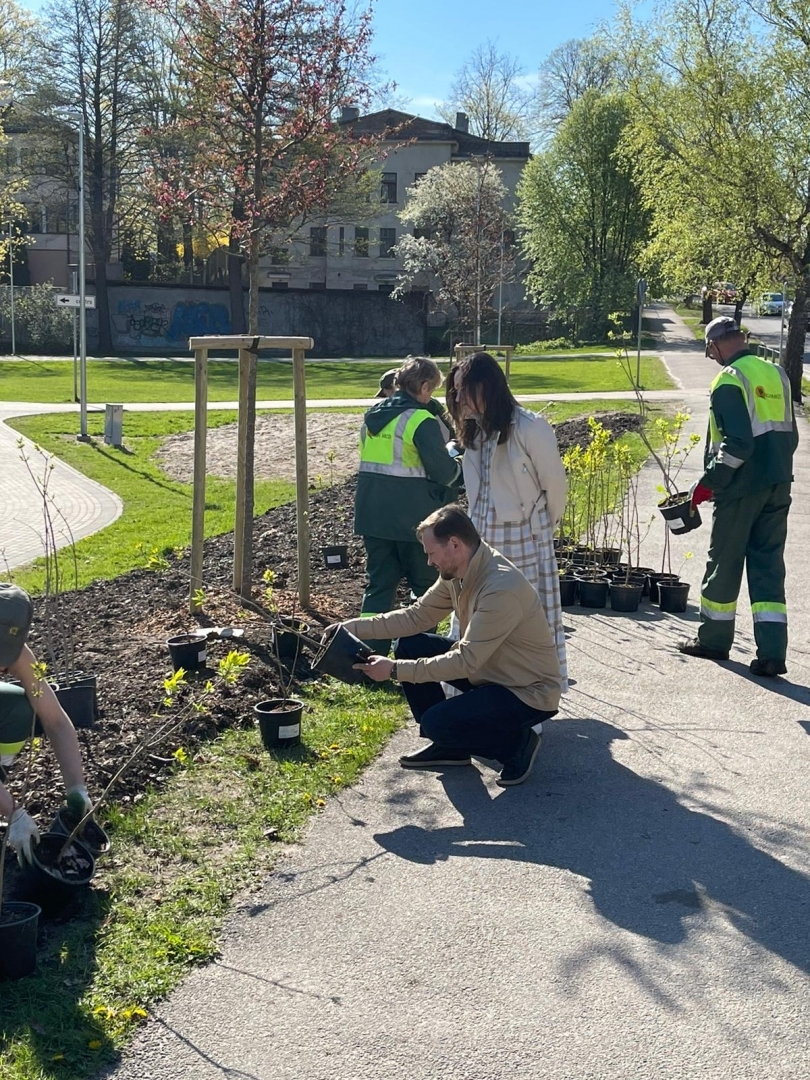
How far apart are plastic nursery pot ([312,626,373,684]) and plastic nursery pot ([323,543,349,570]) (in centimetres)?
475

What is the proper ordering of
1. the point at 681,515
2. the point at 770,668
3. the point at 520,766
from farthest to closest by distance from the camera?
the point at 681,515
the point at 770,668
the point at 520,766

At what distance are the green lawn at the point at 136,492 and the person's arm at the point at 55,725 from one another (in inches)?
164

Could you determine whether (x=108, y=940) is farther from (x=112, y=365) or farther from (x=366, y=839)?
(x=112, y=365)

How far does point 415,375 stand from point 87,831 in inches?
140

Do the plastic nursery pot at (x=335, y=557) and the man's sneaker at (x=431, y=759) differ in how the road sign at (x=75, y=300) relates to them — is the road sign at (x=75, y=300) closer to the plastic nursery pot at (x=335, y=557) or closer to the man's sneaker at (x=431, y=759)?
the plastic nursery pot at (x=335, y=557)

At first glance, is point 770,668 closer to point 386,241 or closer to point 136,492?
point 136,492

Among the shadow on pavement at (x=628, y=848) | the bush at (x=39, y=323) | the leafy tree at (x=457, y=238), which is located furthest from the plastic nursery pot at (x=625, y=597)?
the bush at (x=39, y=323)

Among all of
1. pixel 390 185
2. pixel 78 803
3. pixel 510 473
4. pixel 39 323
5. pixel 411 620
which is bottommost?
pixel 78 803

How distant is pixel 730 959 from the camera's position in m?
3.96

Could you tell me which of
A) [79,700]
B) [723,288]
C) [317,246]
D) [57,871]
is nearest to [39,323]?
[317,246]

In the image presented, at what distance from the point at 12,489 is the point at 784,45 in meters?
18.6

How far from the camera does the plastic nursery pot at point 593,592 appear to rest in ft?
30.2

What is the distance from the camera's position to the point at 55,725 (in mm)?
4641

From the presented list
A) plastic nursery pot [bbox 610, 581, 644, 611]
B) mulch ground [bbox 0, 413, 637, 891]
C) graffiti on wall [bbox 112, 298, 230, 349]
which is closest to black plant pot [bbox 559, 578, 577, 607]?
plastic nursery pot [bbox 610, 581, 644, 611]
